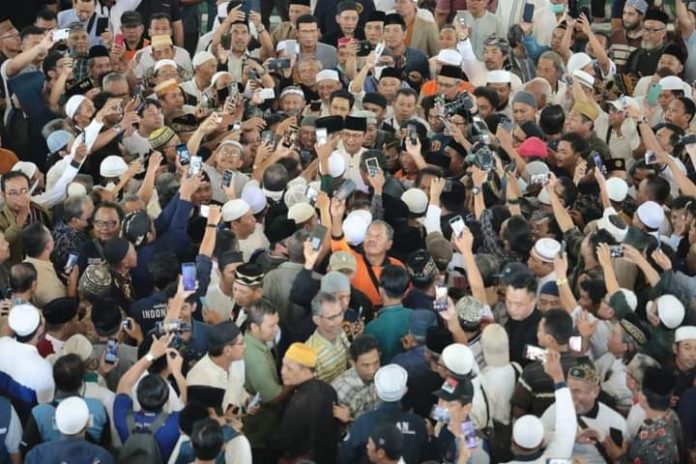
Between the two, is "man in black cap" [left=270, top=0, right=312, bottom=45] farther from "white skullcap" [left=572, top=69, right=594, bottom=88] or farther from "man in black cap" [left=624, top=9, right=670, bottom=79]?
"man in black cap" [left=624, top=9, right=670, bottom=79]

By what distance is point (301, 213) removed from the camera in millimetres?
8219

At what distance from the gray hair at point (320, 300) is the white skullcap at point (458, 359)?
2.46 feet

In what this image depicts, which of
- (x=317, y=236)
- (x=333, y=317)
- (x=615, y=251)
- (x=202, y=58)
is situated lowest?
(x=202, y=58)

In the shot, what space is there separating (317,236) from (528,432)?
2255mm

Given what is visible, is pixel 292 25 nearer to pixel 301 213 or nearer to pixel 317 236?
pixel 301 213

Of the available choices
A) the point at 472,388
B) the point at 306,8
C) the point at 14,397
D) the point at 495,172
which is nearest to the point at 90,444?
the point at 14,397

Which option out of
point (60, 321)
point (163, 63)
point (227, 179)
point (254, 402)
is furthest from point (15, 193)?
point (254, 402)

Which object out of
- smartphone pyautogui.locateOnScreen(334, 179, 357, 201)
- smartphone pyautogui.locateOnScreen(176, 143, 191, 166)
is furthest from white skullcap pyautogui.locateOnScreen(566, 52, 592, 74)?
smartphone pyautogui.locateOnScreen(176, 143, 191, 166)

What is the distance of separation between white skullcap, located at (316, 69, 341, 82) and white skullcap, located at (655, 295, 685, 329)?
4454 millimetres

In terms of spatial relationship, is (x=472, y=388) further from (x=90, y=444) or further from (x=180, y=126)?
(x=180, y=126)

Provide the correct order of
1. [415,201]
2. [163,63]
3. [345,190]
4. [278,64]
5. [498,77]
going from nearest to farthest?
1. [345,190]
2. [415,201]
3. [498,77]
4. [163,63]
5. [278,64]

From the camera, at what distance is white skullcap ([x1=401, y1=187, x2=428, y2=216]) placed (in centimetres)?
871

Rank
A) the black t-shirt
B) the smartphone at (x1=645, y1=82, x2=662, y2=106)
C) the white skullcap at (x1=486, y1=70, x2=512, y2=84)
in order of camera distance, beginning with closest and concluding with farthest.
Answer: the smartphone at (x1=645, y1=82, x2=662, y2=106)
the white skullcap at (x1=486, y1=70, x2=512, y2=84)
the black t-shirt

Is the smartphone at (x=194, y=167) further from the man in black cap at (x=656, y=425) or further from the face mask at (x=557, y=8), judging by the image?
the face mask at (x=557, y=8)
